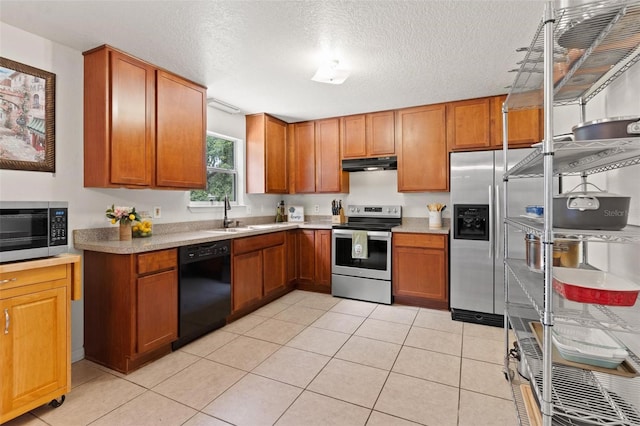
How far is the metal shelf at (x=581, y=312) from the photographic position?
110 cm

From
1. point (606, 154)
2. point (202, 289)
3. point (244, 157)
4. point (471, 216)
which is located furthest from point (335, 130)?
point (606, 154)

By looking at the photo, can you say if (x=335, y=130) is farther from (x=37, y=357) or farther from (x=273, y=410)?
(x=37, y=357)

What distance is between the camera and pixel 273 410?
182cm

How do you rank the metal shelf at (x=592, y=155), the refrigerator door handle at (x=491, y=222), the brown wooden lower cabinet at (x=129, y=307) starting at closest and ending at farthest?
the metal shelf at (x=592, y=155)
the brown wooden lower cabinet at (x=129, y=307)
the refrigerator door handle at (x=491, y=222)

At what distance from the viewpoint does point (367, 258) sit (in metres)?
3.83

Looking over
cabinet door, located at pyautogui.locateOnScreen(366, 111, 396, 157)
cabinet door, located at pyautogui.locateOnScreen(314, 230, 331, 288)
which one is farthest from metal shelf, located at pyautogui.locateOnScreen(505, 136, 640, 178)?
cabinet door, located at pyautogui.locateOnScreen(314, 230, 331, 288)

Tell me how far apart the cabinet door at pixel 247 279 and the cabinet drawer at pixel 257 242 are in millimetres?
56

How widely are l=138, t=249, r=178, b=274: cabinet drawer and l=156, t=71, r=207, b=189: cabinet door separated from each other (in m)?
0.68

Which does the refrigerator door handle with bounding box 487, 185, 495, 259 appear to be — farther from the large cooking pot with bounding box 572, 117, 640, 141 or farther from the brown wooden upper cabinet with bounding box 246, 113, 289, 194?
the brown wooden upper cabinet with bounding box 246, 113, 289, 194

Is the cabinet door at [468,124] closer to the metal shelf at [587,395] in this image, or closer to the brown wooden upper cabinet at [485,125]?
the brown wooden upper cabinet at [485,125]

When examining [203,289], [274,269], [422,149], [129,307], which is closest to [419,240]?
[422,149]

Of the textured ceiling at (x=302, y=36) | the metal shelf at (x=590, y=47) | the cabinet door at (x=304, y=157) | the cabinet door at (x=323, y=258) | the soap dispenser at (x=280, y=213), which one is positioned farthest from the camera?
the soap dispenser at (x=280, y=213)

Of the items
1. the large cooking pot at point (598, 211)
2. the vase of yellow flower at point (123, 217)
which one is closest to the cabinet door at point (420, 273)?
Answer: the large cooking pot at point (598, 211)

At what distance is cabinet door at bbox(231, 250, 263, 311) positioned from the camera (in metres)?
3.18
